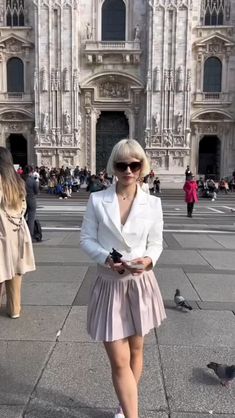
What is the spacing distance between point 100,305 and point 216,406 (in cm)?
119

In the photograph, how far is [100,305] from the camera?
8.13 feet

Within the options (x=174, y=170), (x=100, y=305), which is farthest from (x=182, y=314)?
(x=174, y=170)

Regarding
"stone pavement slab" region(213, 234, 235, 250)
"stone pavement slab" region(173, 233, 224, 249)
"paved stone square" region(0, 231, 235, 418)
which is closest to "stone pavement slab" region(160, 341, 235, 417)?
"paved stone square" region(0, 231, 235, 418)

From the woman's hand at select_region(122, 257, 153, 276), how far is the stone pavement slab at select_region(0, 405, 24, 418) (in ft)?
4.24

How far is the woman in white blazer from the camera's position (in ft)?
7.98

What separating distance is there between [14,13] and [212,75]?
1652 centimetres

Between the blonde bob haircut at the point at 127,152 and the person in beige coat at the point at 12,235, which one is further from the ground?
the blonde bob haircut at the point at 127,152

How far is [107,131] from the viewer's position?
33906 mm

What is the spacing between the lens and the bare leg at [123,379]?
7.98 feet

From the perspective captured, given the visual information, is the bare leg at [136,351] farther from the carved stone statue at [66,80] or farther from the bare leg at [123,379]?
the carved stone statue at [66,80]

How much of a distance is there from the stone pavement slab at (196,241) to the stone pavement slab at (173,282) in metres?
2.23

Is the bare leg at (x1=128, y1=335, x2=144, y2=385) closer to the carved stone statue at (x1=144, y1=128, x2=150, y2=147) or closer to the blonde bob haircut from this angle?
the blonde bob haircut

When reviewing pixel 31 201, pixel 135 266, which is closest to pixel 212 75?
pixel 31 201

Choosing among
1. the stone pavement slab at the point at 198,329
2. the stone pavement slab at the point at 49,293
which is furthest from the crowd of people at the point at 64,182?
the stone pavement slab at the point at 198,329
